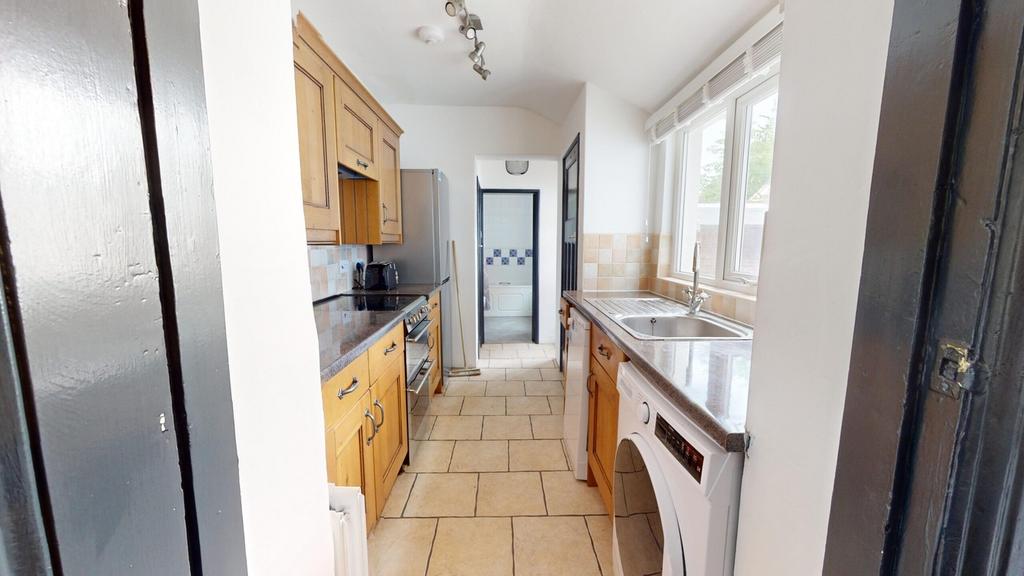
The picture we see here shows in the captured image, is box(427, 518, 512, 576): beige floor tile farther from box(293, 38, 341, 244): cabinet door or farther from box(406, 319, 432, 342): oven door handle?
box(293, 38, 341, 244): cabinet door

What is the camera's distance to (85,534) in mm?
250

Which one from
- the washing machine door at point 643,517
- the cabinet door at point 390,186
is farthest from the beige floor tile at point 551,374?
the washing machine door at point 643,517

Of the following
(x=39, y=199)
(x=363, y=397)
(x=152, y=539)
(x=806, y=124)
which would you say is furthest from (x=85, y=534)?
(x=363, y=397)

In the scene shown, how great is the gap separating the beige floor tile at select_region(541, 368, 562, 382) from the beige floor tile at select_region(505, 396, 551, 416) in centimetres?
43

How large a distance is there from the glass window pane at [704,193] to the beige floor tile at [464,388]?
5.81 ft

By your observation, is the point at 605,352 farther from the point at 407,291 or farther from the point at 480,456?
the point at 407,291

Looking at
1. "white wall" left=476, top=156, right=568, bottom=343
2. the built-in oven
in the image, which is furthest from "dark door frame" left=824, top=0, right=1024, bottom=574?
"white wall" left=476, top=156, right=568, bottom=343

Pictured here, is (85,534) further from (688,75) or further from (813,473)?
(688,75)

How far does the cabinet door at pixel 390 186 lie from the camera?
96.0 inches

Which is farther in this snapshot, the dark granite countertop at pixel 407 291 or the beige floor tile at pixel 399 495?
the dark granite countertop at pixel 407 291

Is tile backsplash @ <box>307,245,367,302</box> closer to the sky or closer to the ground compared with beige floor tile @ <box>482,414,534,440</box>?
closer to the sky

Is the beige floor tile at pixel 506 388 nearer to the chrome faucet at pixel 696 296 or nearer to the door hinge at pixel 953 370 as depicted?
the chrome faucet at pixel 696 296

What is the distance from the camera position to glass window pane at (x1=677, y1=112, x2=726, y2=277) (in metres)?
1.96

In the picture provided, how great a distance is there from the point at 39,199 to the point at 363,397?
1.23 m
